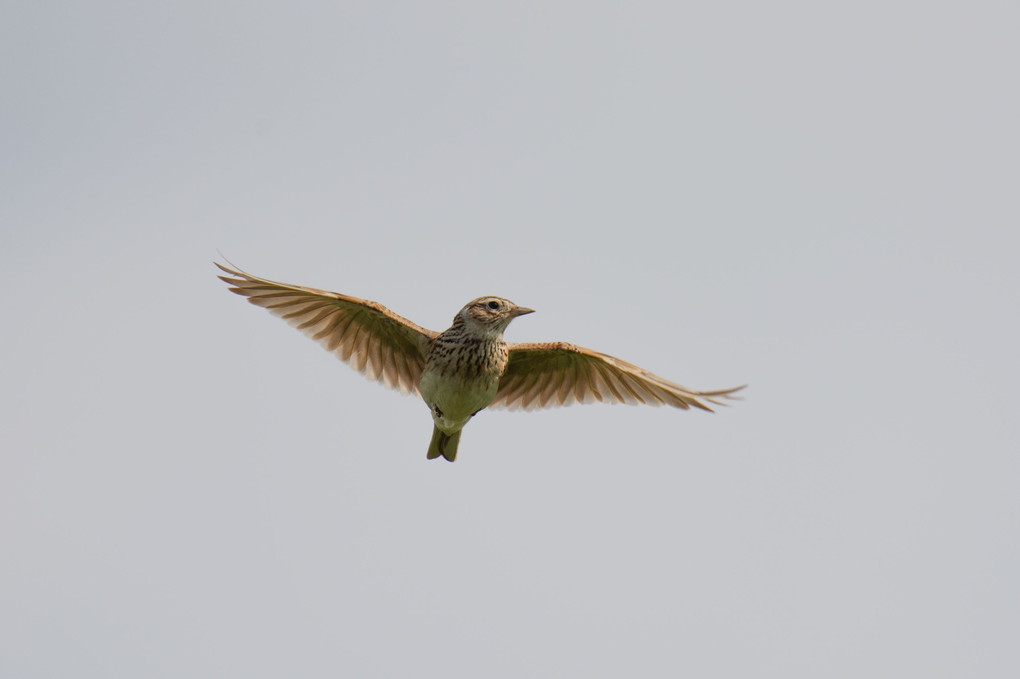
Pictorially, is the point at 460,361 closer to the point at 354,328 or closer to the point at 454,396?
the point at 454,396

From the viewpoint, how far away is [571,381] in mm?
13477

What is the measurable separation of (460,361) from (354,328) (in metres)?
1.84

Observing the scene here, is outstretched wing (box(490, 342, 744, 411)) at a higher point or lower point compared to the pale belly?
higher

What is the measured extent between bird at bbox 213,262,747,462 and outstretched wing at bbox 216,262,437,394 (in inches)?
0.5

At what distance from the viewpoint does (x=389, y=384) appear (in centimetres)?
1343

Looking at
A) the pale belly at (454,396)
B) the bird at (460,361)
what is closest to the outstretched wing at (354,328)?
the bird at (460,361)

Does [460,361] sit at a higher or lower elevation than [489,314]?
lower

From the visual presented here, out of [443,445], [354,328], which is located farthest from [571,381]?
[354,328]

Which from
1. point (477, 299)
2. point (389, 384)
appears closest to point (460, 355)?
point (477, 299)

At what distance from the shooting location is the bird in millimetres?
11992

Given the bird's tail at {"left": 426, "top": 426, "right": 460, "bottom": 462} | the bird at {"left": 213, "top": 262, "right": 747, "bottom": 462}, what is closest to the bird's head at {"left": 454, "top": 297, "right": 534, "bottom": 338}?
the bird at {"left": 213, "top": 262, "right": 747, "bottom": 462}

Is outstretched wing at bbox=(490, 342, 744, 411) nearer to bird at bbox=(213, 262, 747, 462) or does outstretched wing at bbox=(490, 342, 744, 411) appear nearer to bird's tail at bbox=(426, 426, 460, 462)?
bird at bbox=(213, 262, 747, 462)

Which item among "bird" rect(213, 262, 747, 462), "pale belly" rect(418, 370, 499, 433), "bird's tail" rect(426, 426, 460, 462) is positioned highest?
"bird" rect(213, 262, 747, 462)

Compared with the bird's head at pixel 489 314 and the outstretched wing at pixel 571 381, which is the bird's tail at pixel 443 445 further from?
the bird's head at pixel 489 314
